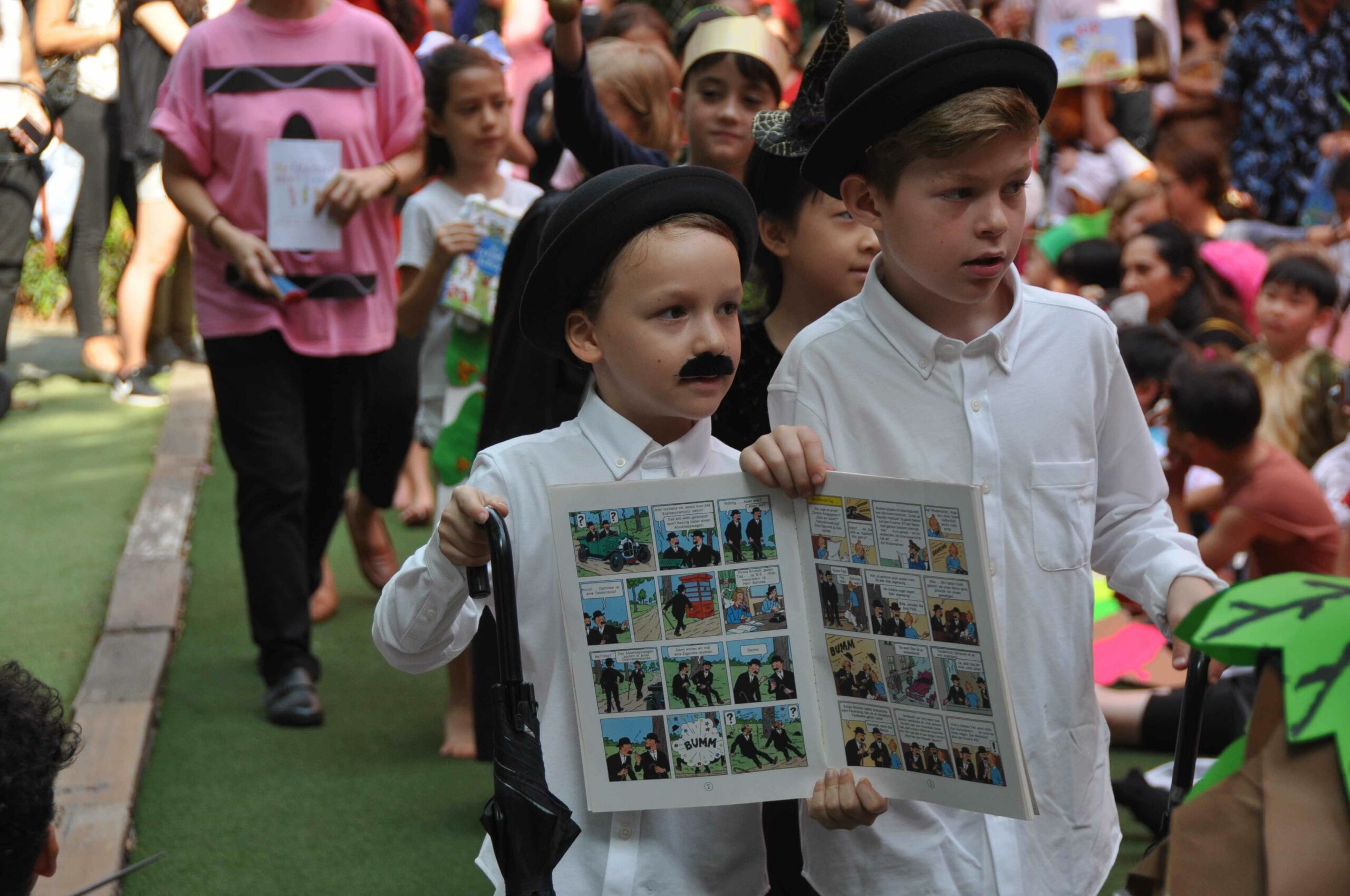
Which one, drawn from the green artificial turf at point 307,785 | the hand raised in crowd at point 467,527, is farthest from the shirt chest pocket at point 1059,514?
the green artificial turf at point 307,785

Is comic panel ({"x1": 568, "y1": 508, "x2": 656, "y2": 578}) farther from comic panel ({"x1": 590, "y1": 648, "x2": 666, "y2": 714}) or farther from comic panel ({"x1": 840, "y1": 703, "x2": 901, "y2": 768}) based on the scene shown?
comic panel ({"x1": 840, "y1": 703, "x2": 901, "y2": 768})

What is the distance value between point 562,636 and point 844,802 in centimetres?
47

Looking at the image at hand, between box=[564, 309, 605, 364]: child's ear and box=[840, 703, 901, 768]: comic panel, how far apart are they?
656 mm

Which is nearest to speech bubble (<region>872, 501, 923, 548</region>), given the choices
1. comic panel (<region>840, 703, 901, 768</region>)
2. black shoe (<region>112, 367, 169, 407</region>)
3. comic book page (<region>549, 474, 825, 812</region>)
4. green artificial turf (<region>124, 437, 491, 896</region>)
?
comic book page (<region>549, 474, 825, 812</region>)

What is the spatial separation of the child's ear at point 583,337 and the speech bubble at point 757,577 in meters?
0.46

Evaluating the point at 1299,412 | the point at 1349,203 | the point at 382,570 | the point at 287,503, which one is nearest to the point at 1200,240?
the point at 1349,203

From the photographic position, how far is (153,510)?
661cm

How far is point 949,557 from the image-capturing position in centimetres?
193

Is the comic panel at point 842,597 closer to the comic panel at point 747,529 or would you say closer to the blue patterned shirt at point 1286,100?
the comic panel at point 747,529

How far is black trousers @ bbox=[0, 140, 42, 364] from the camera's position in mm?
6043

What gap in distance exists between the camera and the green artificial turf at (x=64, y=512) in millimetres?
5148

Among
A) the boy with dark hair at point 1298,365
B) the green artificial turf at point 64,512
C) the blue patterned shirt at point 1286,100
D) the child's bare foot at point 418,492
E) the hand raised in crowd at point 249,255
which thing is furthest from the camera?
the blue patterned shirt at point 1286,100

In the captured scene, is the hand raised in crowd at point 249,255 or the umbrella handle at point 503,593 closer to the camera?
the umbrella handle at point 503,593

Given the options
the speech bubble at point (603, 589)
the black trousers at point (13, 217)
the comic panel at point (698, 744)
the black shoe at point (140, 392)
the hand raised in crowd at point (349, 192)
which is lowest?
the black shoe at point (140, 392)
